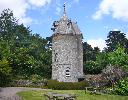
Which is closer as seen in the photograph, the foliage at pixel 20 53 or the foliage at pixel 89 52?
the foliage at pixel 20 53

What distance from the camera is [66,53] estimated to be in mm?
57438

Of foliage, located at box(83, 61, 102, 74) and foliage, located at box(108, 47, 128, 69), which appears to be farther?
foliage, located at box(83, 61, 102, 74)

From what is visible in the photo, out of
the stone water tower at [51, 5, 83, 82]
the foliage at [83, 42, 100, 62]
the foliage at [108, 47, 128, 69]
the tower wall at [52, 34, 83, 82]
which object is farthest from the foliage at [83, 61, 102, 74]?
the foliage at [83, 42, 100, 62]

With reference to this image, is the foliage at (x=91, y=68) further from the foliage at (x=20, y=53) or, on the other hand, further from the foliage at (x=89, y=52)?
the foliage at (x=89, y=52)

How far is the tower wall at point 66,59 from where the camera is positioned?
57344 mm

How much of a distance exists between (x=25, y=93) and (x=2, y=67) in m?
8.87

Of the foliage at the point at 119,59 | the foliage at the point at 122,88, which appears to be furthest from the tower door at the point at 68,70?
the foliage at the point at 122,88

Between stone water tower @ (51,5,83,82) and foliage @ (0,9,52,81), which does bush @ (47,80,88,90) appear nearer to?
stone water tower @ (51,5,83,82)


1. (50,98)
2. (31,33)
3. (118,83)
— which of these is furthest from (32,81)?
(31,33)

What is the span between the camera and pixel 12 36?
81938 millimetres

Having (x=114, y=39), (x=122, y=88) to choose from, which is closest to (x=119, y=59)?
(x=122, y=88)

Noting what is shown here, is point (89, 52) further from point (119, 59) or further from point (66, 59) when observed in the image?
point (66, 59)

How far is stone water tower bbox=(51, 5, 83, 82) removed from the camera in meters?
57.3

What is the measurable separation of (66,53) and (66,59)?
98cm
